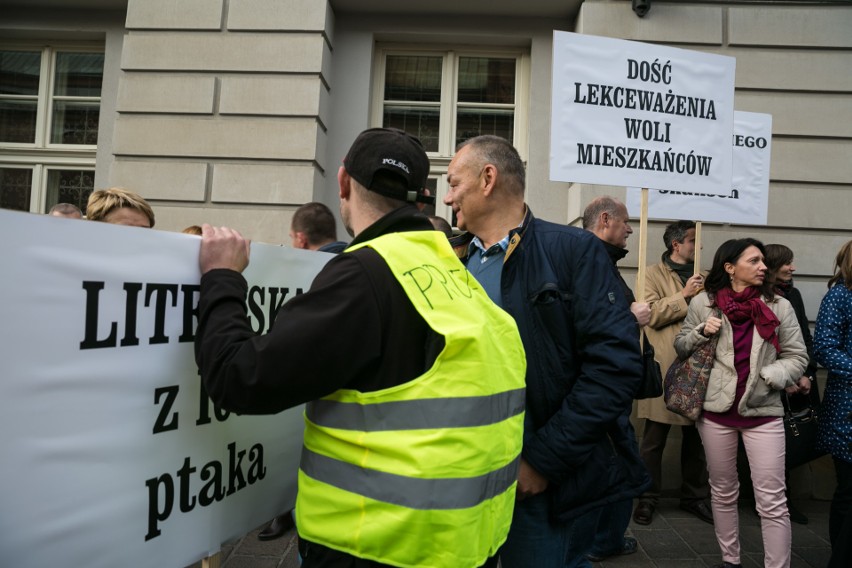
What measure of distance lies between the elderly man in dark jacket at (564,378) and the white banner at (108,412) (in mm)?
875

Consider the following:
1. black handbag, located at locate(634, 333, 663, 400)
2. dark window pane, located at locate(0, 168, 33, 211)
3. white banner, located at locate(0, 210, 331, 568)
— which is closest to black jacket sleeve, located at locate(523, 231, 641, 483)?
white banner, located at locate(0, 210, 331, 568)

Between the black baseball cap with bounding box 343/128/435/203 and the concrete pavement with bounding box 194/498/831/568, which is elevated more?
the black baseball cap with bounding box 343/128/435/203

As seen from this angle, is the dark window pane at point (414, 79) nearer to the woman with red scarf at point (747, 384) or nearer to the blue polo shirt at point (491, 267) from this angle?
the woman with red scarf at point (747, 384)

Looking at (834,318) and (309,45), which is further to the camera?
(309,45)

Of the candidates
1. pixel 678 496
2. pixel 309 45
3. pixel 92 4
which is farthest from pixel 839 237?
pixel 92 4

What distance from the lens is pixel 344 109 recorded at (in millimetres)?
6371

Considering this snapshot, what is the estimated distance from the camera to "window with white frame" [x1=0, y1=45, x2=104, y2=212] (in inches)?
268

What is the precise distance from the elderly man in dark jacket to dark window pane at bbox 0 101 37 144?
6787 mm

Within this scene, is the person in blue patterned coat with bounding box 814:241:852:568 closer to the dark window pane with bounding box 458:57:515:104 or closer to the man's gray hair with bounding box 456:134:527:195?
the man's gray hair with bounding box 456:134:527:195

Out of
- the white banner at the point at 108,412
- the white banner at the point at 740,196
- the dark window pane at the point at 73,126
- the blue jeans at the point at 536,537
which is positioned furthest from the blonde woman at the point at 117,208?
the dark window pane at the point at 73,126

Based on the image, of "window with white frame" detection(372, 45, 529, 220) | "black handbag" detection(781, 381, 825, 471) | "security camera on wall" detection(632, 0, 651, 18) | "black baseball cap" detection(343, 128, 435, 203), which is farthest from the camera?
"window with white frame" detection(372, 45, 529, 220)

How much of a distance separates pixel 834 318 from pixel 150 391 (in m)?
3.73

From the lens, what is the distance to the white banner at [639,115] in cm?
337

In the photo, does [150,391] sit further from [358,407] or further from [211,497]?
[358,407]
